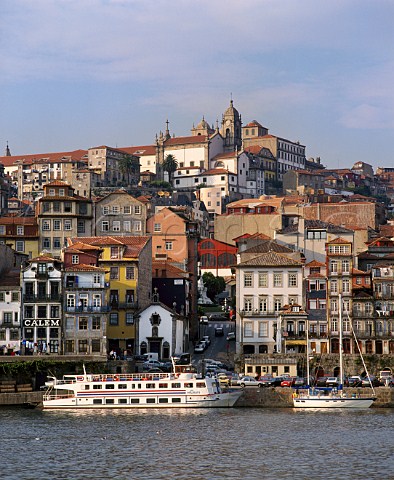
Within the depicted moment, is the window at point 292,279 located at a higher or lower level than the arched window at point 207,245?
lower

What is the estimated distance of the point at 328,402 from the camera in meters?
88.0

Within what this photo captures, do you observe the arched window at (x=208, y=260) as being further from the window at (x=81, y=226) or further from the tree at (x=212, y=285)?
the window at (x=81, y=226)

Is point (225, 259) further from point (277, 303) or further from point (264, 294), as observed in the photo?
point (277, 303)

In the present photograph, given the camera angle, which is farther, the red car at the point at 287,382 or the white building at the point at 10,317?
the white building at the point at 10,317

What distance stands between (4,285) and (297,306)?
92.2 ft

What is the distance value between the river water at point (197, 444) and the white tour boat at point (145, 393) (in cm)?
125

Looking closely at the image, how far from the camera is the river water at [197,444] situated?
61.9 m

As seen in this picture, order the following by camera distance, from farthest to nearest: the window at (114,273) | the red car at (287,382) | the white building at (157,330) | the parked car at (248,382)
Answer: the window at (114,273) → the white building at (157,330) → the parked car at (248,382) → the red car at (287,382)

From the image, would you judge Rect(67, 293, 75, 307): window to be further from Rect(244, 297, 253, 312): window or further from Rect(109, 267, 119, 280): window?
Rect(244, 297, 253, 312): window

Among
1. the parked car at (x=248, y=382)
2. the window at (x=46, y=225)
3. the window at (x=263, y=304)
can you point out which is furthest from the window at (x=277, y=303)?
the window at (x=46, y=225)

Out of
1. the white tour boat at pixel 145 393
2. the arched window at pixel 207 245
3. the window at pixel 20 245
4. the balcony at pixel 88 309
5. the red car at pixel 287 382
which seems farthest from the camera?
the arched window at pixel 207 245

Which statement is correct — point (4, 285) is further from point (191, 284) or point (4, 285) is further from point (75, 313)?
point (191, 284)

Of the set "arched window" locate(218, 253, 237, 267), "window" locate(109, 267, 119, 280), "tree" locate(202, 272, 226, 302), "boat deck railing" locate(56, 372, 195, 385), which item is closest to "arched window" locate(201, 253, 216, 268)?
"arched window" locate(218, 253, 237, 267)

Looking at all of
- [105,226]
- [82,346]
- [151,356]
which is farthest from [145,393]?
[105,226]
